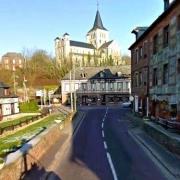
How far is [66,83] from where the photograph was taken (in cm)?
6856

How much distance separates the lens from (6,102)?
43625 mm

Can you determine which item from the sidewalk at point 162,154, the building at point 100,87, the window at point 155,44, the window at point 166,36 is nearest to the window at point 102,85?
the building at point 100,87

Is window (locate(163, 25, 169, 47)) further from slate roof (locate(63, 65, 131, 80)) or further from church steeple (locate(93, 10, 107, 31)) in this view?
church steeple (locate(93, 10, 107, 31))

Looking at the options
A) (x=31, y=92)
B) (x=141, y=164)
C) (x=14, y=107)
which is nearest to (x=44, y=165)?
(x=141, y=164)

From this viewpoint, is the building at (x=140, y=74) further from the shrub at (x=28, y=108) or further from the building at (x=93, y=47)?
the building at (x=93, y=47)

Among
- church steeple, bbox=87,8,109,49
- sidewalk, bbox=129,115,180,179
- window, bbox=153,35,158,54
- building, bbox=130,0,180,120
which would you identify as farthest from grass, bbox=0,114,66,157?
church steeple, bbox=87,8,109,49

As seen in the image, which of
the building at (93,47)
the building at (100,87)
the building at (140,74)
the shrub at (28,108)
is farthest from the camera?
the building at (93,47)

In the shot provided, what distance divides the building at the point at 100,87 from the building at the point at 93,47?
170 ft

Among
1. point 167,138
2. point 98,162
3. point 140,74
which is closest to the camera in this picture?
point 98,162

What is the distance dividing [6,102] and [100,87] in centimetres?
2918

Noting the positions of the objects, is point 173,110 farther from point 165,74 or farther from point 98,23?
point 98,23

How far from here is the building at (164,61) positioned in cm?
2095

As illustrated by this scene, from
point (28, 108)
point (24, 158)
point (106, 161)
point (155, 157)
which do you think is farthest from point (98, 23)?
point (24, 158)

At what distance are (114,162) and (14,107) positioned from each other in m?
35.9
